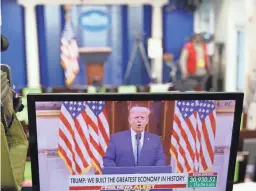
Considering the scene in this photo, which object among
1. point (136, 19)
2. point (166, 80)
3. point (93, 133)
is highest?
point (136, 19)

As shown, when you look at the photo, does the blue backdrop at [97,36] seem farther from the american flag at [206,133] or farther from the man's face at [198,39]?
the american flag at [206,133]

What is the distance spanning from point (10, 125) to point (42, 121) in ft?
0.34

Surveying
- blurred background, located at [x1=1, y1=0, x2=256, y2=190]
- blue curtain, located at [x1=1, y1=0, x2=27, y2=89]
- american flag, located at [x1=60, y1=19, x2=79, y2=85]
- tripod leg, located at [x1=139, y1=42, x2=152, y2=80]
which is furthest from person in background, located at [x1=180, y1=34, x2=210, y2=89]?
blue curtain, located at [x1=1, y1=0, x2=27, y2=89]

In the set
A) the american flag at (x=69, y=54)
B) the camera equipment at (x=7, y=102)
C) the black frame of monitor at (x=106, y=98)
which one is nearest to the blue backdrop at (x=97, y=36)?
the american flag at (x=69, y=54)

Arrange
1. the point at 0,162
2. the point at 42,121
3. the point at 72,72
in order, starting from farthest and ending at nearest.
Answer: the point at 72,72 → the point at 42,121 → the point at 0,162

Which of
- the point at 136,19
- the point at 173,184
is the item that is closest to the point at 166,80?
the point at 136,19

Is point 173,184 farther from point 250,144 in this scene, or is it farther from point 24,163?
point 250,144

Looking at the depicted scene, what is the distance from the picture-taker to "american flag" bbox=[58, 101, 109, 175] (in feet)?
4.26

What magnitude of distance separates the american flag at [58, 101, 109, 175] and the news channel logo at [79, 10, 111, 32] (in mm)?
8436

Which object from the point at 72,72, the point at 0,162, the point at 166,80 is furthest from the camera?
the point at 166,80

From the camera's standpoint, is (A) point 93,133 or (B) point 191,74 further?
(B) point 191,74

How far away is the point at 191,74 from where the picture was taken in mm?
9516

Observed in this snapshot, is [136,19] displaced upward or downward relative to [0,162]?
upward

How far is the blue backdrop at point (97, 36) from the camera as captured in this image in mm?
9534
